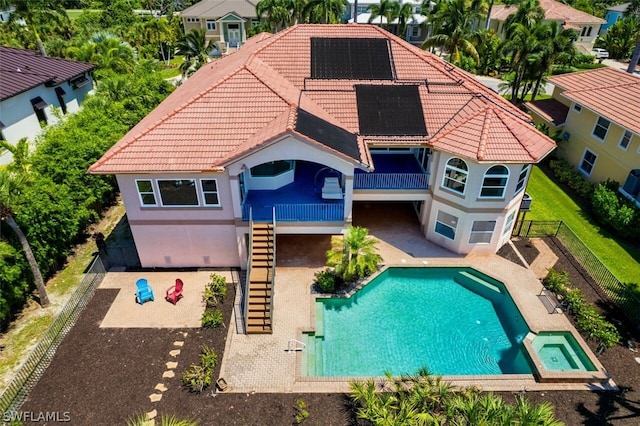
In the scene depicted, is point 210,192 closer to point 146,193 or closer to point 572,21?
point 146,193

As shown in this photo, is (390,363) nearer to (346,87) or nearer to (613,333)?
(613,333)

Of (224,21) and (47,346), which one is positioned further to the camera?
(224,21)

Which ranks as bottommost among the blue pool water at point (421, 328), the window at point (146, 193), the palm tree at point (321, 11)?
the blue pool water at point (421, 328)

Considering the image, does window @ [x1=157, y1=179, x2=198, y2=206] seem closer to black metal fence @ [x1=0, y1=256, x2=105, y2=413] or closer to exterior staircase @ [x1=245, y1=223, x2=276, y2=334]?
exterior staircase @ [x1=245, y1=223, x2=276, y2=334]

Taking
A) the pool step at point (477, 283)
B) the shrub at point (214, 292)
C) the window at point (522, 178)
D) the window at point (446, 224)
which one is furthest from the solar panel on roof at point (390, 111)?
the shrub at point (214, 292)

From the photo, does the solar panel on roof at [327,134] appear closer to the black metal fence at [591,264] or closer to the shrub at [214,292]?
the shrub at [214,292]

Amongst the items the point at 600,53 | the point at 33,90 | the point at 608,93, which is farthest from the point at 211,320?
the point at 600,53

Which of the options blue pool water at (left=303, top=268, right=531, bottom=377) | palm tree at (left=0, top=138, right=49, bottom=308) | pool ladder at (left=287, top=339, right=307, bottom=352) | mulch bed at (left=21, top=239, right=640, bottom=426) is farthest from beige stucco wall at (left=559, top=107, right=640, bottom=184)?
palm tree at (left=0, top=138, right=49, bottom=308)
